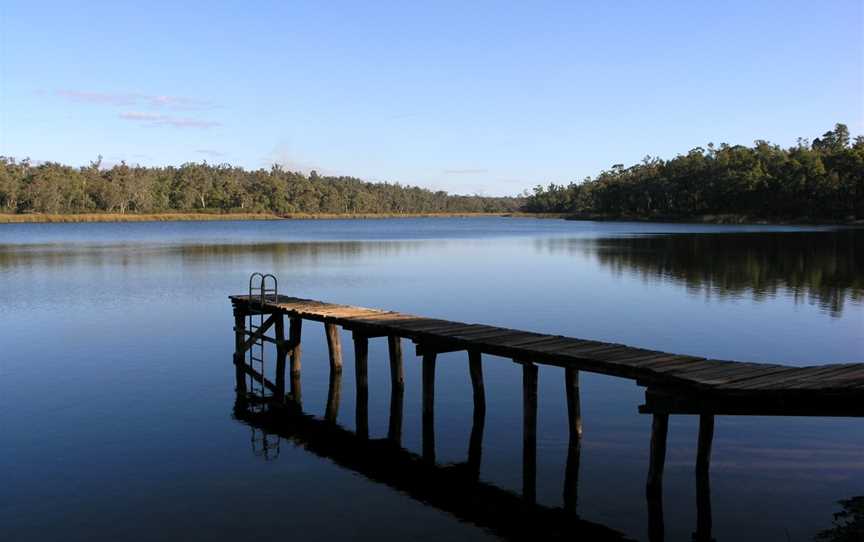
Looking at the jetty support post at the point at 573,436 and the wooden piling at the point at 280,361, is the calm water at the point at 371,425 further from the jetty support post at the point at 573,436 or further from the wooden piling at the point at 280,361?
the wooden piling at the point at 280,361

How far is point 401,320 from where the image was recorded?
17953 mm

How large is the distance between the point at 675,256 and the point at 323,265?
27.6 metres

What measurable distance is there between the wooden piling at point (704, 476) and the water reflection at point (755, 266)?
2081 cm

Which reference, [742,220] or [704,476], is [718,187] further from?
[704,476]

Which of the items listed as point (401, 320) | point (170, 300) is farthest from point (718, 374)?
point (170, 300)

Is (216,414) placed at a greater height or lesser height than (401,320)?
lesser

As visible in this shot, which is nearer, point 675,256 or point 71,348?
point 71,348

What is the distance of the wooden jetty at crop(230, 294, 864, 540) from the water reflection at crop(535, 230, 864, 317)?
20429mm

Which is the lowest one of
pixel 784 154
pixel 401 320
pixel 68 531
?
pixel 68 531

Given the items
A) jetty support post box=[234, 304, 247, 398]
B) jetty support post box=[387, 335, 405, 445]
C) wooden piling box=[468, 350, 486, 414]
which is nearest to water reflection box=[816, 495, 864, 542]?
wooden piling box=[468, 350, 486, 414]

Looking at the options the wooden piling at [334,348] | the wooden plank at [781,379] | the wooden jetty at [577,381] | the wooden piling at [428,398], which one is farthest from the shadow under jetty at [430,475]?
the wooden plank at [781,379]

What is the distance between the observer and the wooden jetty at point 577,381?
10227 mm

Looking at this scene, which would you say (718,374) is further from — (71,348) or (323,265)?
(323,265)

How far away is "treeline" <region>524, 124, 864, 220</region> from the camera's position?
13000 cm
